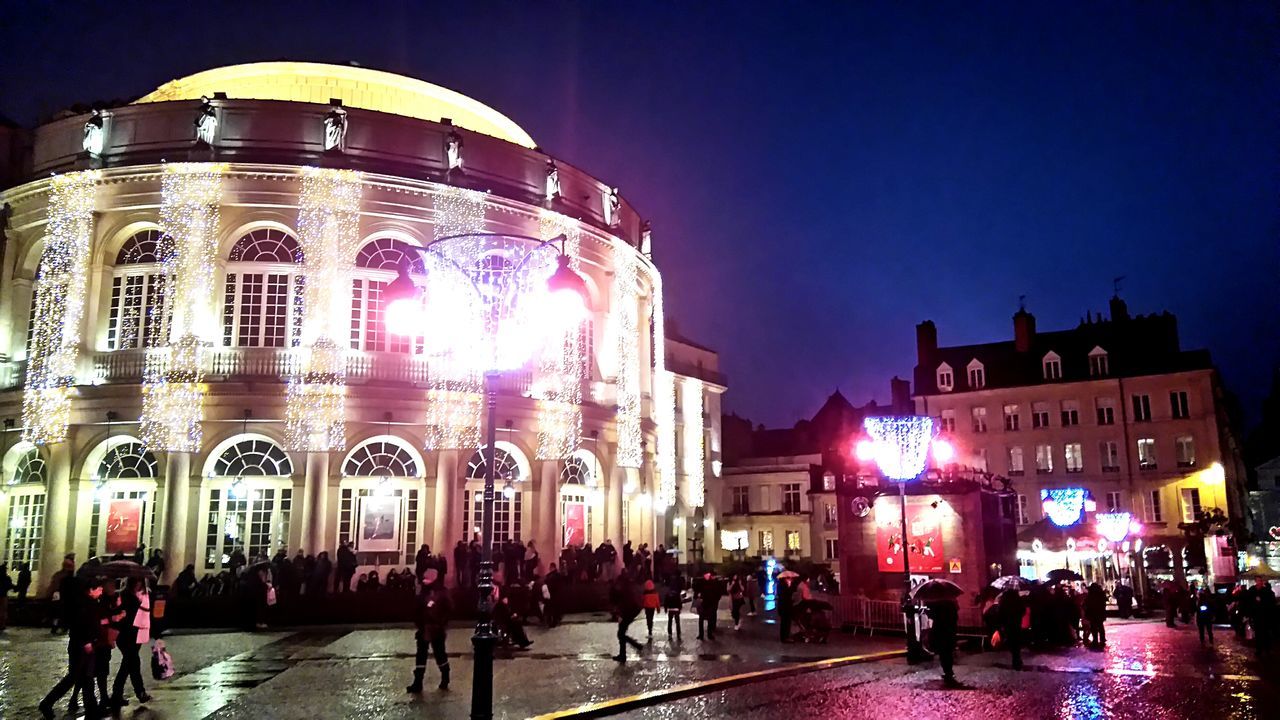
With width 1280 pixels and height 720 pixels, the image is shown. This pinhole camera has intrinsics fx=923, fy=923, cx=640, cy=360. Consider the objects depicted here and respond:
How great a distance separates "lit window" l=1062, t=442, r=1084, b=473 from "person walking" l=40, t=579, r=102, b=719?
4676 centimetres

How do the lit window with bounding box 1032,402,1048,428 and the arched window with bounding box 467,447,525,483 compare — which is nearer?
the arched window with bounding box 467,447,525,483

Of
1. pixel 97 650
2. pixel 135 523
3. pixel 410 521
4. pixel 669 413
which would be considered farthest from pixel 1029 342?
pixel 97 650

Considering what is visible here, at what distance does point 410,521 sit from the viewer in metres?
26.5

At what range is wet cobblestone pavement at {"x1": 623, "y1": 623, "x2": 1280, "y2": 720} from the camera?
1127cm

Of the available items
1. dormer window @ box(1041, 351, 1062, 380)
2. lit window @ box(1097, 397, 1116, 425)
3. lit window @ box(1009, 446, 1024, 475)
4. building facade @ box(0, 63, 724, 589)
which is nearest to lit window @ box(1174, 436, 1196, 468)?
lit window @ box(1097, 397, 1116, 425)

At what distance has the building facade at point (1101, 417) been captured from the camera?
1758 inches

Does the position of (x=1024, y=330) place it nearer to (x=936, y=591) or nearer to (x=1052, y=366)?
(x=1052, y=366)

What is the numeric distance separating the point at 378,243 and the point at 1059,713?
2202 centimetres

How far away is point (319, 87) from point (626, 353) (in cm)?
1322

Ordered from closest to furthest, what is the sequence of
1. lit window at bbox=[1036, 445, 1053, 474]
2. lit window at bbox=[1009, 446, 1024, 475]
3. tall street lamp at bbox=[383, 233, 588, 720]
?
tall street lamp at bbox=[383, 233, 588, 720]
lit window at bbox=[1036, 445, 1053, 474]
lit window at bbox=[1009, 446, 1024, 475]

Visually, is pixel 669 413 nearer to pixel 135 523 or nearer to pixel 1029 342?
pixel 1029 342

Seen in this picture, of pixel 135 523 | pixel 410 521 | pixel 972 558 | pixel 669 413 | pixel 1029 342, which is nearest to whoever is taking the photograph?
pixel 972 558

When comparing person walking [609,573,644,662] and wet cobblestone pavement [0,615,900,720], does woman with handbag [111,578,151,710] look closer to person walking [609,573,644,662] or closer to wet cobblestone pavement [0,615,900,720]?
wet cobblestone pavement [0,615,900,720]

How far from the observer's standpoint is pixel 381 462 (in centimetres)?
2634
